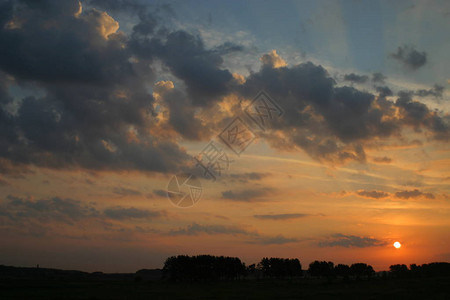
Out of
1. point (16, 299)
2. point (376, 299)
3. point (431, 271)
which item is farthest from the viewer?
point (431, 271)

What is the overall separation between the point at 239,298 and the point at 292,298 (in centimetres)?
1104

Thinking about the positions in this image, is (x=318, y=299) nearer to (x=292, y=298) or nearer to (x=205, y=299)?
(x=292, y=298)

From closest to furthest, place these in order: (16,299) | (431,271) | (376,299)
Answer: (376,299) → (16,299) → (431,271)

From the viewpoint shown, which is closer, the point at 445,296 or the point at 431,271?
the point at 445,296

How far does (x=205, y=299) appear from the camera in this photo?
259 feet

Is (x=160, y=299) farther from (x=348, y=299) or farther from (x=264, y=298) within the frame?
(x=348, y=299)

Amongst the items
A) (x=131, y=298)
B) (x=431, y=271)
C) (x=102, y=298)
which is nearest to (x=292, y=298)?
(x=131, y=298)

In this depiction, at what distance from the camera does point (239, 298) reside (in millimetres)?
81312

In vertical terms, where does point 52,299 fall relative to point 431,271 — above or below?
below

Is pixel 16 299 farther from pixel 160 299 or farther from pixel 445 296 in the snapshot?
pixel 445 296

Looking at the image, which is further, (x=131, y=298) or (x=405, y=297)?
(x=131, y=298)

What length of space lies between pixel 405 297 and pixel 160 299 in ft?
159

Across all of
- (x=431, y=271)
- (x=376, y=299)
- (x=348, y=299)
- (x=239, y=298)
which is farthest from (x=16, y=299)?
(x=431, y=271)

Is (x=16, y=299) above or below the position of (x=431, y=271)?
below
